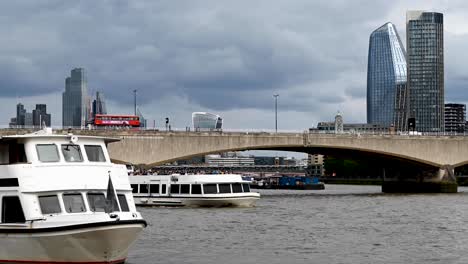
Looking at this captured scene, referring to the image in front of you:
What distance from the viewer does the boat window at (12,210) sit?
30.1 meters

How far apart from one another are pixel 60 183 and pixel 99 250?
2.62 m

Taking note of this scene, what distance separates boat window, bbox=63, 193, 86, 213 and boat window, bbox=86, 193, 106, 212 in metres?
0.28

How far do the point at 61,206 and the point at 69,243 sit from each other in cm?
138

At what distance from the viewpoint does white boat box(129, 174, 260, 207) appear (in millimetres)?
74219

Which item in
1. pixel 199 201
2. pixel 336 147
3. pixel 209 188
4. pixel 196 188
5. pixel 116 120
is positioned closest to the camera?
pixel 199 201

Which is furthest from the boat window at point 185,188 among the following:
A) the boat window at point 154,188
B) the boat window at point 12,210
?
the boat window at point 12,210

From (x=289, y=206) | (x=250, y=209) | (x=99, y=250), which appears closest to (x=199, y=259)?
(x=99, y=250)

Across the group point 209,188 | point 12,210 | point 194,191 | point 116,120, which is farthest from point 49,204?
point 116,120

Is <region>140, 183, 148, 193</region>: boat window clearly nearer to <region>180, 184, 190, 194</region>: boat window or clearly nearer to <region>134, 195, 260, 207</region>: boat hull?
<region>134, 195, 260, 207</region>: boat hull

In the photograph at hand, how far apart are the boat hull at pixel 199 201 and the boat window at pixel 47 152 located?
4291 cm

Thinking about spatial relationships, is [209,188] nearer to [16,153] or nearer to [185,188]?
[185,188]

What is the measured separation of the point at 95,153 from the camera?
32.3 m

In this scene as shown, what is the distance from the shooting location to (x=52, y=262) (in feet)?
96.4

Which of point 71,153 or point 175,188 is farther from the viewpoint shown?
point 175,188
